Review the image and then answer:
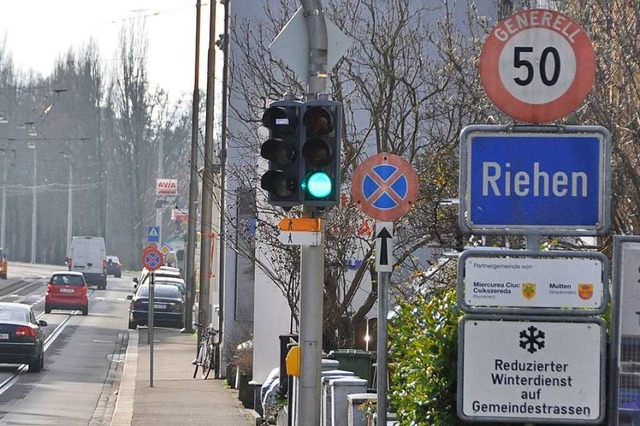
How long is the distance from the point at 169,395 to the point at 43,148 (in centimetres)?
8949

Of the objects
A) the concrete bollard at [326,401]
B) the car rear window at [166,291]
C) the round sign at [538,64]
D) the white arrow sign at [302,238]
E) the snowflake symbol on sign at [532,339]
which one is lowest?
the car rear window at [166,291]

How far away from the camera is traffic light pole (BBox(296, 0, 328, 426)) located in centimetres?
1177

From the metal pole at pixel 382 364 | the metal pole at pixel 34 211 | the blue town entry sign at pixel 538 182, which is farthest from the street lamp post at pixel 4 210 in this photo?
the blue town entry sign at pixel 538 182

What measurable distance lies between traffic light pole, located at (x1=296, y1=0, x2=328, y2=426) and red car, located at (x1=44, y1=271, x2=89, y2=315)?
3992cm

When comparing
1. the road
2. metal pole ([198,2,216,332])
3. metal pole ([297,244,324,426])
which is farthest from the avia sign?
metal pole ([297,244,324,426])

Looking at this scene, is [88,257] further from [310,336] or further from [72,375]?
[310,336]

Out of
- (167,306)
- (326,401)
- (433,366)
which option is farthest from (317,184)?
(167,306)

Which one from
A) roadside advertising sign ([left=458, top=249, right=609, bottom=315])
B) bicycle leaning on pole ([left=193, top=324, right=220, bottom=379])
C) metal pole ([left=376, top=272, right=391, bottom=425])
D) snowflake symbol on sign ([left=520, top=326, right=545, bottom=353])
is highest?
roadside advertising sign ([left=458, top=249, right=609, bottom=315])

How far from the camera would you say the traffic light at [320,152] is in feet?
37.3

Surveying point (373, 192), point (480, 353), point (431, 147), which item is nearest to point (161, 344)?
point (431, 147)

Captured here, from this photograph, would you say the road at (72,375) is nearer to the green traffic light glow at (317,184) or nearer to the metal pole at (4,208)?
the green traffic light glow at (317,184)

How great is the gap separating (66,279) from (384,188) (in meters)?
41.5

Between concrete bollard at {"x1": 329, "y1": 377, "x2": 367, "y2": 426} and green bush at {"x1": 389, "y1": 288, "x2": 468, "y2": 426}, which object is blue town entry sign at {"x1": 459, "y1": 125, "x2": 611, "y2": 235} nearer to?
green bush at {"x1": 389, "y1": 288, "x2": 468, "y2": 426}

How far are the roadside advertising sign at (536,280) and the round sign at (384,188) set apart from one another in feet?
13.0
